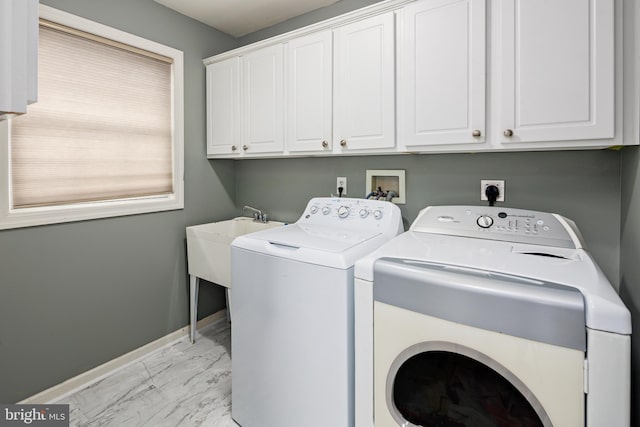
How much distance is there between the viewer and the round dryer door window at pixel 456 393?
3.22 ft

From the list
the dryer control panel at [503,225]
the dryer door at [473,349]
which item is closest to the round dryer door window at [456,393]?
the dryer door at [473,349]

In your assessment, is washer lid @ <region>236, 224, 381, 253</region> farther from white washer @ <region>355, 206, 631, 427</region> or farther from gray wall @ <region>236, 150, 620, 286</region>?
gray wall @ <region>236, 150, 620, 286</region>

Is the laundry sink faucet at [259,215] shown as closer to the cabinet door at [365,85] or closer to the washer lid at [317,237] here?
the washer lid at [317,237]

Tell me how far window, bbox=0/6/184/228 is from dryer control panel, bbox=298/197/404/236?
117 centimetres

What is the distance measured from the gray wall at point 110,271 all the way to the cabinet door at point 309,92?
94 cm

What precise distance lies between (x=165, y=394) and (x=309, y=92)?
2.01 metres

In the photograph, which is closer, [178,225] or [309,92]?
[309,92]

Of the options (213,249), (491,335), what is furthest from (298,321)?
(213,249)

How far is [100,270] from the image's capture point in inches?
83.9

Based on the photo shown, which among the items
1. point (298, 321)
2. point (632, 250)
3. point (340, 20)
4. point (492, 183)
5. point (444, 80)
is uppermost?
point (340, 20)

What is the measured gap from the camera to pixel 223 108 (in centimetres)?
256

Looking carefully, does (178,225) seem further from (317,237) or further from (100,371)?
(317,237)

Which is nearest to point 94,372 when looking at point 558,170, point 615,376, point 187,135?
point 187,135

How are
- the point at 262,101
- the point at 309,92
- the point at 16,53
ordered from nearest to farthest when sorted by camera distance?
the point at 16,53 < the point at 309,92 < the point at 262,101
